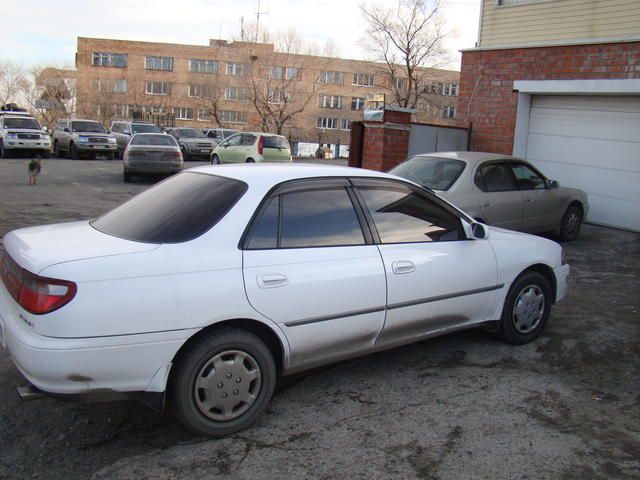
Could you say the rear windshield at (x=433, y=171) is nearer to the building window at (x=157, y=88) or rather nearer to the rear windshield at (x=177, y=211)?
the rear windshield at (x=177, y=211)

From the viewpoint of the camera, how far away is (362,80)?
70125 mm

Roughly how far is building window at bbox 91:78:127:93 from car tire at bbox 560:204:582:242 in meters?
57.3

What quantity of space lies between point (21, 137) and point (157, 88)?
146 ft

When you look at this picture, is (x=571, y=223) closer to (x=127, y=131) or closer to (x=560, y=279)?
(x=560, y=279)

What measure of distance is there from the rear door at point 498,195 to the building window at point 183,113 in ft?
202

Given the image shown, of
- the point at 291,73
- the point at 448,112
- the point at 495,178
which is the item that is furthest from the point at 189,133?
the point at 448,112

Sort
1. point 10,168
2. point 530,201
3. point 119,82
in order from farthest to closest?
1. point 119,82
2. point 10,168
3. point 530,201

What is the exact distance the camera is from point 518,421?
12.5ft

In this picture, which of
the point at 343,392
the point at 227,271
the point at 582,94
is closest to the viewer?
the point at 227,271

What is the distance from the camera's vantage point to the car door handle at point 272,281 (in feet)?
11.7

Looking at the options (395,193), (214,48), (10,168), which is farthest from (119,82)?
(395,193)

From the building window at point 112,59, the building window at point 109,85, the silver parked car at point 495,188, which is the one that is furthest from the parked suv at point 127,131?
the building window at point 112,59

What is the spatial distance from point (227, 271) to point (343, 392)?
52.5 inches

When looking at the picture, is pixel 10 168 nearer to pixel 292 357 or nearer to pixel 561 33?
pixel 561 33
